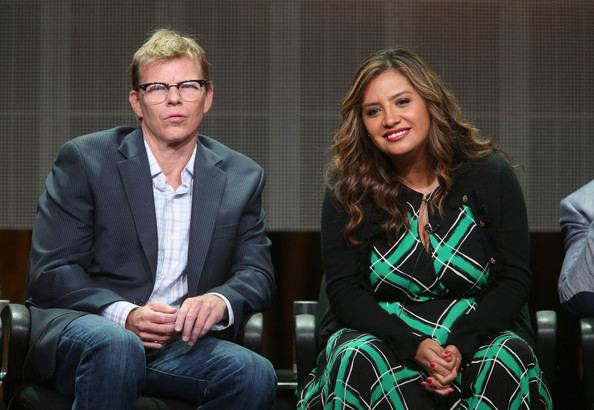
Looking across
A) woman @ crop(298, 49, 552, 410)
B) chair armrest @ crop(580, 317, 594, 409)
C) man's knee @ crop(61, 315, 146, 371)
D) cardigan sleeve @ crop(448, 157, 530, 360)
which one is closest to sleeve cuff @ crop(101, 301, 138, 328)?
man's knee @ crop(61, 315, 146, 371)

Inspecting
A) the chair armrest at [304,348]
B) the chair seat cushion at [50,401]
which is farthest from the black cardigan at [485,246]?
the chair seat cushion at [50,401]

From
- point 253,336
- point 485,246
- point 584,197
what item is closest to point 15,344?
point 253,336

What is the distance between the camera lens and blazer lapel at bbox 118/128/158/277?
3.13 m

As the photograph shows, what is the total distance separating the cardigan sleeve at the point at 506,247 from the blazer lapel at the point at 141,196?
A: 3.33 ft

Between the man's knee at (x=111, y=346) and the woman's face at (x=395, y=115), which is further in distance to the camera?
the woman's face at (x=395, y=115)

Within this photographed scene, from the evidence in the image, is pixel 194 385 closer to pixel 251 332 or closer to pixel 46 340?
pixel 251 332

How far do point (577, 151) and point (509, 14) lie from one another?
69 centimetres

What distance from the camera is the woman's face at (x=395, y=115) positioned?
3133mm

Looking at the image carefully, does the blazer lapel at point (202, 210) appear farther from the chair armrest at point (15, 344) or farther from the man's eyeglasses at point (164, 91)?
the chair armrest at point (15, 344)

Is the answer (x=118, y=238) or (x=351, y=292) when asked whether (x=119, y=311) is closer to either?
(x=118, y=238)

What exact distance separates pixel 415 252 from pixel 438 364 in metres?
0.40

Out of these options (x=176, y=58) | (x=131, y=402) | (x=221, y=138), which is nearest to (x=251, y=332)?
(x=131, y=402)

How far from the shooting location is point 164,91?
10.5ft

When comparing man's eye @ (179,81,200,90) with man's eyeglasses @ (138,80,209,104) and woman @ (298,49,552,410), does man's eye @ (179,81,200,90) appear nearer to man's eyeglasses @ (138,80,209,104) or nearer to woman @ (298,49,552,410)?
man's eyeglasses @ (138,80,209,104)
